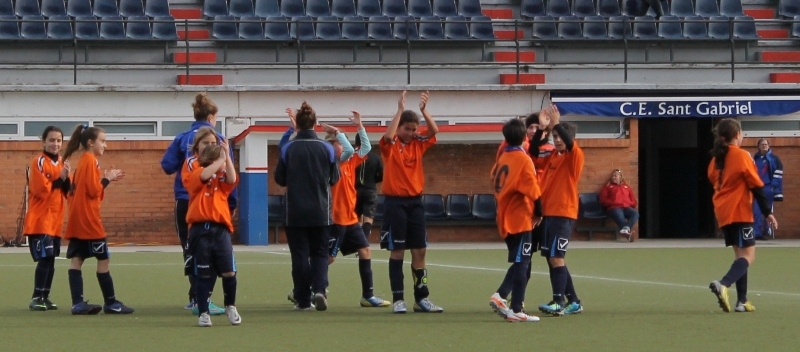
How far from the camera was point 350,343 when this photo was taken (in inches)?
350

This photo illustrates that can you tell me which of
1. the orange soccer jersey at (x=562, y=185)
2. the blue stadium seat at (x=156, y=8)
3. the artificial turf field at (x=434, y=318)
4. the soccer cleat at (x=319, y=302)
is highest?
the blue stadium seat at (x=156, y=8)

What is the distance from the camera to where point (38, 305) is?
11352 millimetres

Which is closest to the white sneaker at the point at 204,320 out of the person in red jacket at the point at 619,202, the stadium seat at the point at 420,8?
the person in red jacket at the point at 619,202

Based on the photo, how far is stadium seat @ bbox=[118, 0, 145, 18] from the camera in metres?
28.0

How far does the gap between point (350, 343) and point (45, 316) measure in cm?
322

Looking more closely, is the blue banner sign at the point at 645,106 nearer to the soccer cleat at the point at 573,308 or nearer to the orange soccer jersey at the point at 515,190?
the soccer cleat at the point at 573,308

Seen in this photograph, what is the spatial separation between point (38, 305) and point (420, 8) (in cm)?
1875

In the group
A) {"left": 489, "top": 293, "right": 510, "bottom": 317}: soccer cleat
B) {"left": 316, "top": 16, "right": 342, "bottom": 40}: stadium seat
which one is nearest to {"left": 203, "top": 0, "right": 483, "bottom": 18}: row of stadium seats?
{"left": 316, "top": 16, "right": 342, "bottom": 40}: stadium seat

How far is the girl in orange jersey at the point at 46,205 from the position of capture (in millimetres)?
11531

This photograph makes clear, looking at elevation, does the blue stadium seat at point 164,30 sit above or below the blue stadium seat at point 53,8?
below

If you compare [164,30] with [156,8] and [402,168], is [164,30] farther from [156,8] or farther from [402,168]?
[402,168]

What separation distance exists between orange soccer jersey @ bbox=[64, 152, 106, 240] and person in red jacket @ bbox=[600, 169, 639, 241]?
15.5 meters

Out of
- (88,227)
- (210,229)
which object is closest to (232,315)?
(210,229)

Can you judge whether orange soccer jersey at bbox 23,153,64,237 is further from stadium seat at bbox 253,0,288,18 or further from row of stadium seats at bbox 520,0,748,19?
row of stadium seats at bbox 520,0,748,19
